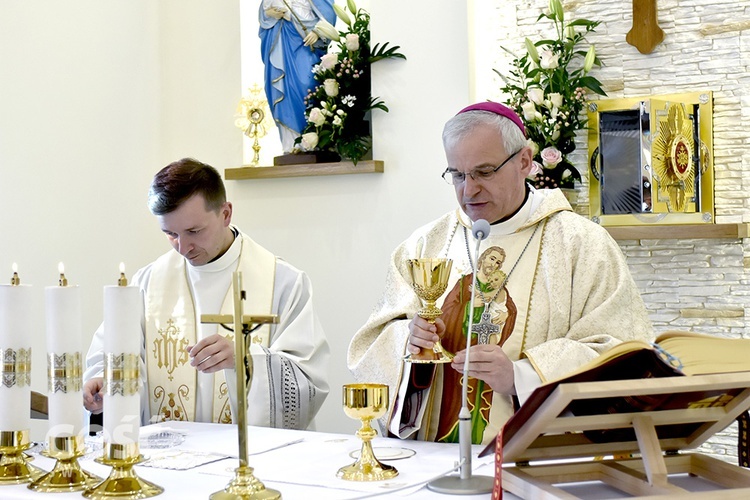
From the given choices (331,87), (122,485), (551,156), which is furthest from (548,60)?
(122,485)

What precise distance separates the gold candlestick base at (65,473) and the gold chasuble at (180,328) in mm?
1354

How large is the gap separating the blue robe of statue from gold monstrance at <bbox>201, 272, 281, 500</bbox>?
366 centimetres

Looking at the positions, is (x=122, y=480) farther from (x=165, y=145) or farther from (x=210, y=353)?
(x=165, y=145)

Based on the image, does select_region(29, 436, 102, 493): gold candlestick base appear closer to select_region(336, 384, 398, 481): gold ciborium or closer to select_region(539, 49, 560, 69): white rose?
select_region(336, 384, 398, 481): gold ciborium

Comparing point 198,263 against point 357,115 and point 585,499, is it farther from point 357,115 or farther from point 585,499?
point 585,499

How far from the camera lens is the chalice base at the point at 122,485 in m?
2.32

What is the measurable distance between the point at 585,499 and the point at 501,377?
801mm

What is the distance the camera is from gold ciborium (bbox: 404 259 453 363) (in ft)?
8.91

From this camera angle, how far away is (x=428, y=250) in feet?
12.1

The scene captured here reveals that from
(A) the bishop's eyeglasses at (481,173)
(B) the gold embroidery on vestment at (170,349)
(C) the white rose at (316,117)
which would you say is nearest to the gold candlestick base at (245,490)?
(A) the bishop's eyeglasses at (481,173)

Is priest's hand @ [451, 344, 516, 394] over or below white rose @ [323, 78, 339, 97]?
below

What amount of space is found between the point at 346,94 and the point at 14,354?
3.38m

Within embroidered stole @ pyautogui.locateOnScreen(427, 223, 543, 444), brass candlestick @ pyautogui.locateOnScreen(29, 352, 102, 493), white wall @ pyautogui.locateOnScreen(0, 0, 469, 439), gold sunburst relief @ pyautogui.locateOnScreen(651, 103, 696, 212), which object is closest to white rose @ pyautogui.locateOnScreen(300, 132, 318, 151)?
white wall @ pyautogui.locateOnScreen(0, 0, 469, 439)

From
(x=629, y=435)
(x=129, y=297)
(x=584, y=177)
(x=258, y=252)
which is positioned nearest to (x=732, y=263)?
(x=584, y=177)
